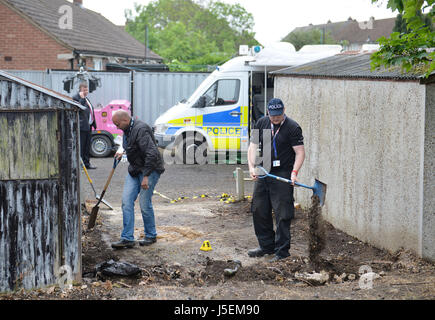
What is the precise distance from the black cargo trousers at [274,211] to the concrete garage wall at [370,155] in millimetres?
1244

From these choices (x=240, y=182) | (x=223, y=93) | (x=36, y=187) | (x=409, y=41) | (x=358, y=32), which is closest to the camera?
(x=36, y=187)

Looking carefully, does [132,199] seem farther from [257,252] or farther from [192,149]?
[192,149]

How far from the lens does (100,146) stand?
1761 cm

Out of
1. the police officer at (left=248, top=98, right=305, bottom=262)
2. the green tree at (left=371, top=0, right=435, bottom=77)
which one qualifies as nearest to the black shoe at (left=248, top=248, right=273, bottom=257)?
the police officer at (left=248, top=98, right=305, bottom=262)

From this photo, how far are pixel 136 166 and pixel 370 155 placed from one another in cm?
319

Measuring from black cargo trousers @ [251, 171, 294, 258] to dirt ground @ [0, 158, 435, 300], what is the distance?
0.20 metres

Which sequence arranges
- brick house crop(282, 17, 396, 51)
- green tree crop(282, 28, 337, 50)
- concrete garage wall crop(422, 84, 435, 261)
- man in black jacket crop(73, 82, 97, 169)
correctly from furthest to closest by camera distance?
brick house crop(282, 17, 396, 51), green tree crop(282, 28, 337, 50), man in black jacket crop(73, 82, 97, 169), concrete garage wall crop(422, 84, 435, 261)

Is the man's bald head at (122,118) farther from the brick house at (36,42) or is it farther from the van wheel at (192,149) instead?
the brick house at (36,42)

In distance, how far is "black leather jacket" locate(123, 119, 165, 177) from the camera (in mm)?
7707

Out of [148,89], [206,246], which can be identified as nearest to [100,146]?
[148,89]

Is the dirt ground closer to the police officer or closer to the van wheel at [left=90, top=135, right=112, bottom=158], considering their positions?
the police officer

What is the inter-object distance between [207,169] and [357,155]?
8.03 meters
